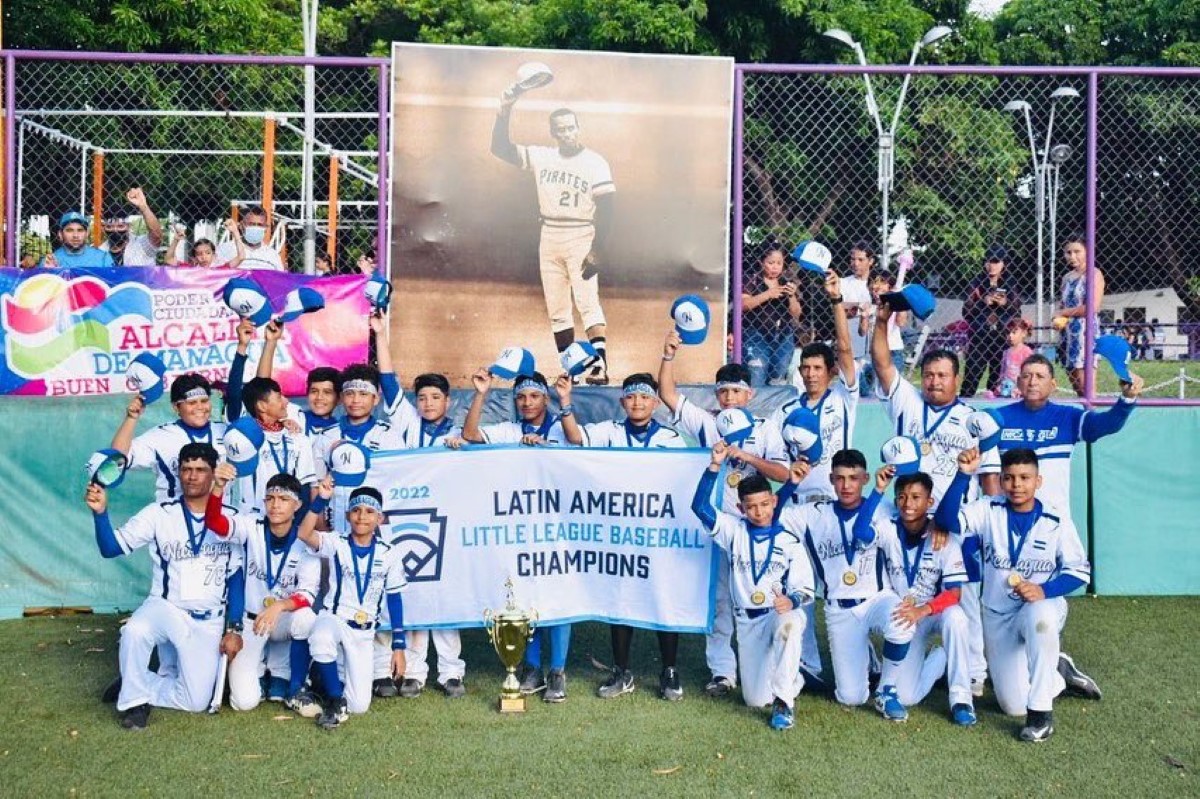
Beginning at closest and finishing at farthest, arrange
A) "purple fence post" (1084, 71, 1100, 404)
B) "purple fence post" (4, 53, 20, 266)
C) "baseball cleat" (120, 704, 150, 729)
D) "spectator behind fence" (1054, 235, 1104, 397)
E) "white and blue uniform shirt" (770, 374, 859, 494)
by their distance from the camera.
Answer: "baseball cleat" (120, 704, 150, 729) → "white and blue uniform shirt" (770, 374, 859, 494) → "purple fence post" (4, 53, 20, 266) → "purple fence post" (1084, 71, 1100, 404) → "spectator behind fence" (1054, 235, 1104, 397)

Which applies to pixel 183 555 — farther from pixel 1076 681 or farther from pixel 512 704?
pixel 1076 681

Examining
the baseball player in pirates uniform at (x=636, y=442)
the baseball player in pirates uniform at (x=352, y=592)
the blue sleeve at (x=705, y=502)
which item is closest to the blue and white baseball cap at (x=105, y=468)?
the baseball player in pirates uniform at (x=352, y=592)

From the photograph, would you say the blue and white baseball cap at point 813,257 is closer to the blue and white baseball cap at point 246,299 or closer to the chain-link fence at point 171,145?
the blue and white baseball cap at point 246,299

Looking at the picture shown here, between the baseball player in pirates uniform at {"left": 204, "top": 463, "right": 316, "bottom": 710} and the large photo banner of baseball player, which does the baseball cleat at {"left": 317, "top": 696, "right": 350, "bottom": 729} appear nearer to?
the baseball player in pirates uniform at {"left": 204, "top": 463, "right": 316, "bottom": 710}

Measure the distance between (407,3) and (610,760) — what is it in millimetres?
27779

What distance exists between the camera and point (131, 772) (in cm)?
624

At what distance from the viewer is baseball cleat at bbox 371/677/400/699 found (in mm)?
7559

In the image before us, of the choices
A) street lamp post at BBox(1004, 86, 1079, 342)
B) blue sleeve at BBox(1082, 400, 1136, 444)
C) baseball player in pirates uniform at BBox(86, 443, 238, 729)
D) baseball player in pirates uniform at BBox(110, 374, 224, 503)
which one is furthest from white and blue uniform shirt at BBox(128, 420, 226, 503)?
street lamp post at BBox(1004, 86, 1079, 342)

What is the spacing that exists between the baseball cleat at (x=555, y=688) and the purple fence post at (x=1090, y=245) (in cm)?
469

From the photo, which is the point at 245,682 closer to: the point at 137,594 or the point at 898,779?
the point at 137,594

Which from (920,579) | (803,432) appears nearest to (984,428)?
(920,579)

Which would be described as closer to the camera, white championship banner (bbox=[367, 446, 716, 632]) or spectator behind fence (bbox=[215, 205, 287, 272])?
white championship banner (bbox=[367, 446, 716, 632])

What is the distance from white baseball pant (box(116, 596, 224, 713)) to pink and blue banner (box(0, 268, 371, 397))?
2.70 meters

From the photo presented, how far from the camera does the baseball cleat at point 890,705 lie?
706cm
